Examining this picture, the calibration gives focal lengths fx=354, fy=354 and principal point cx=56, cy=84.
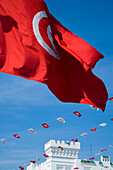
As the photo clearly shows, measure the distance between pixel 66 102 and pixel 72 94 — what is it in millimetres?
513

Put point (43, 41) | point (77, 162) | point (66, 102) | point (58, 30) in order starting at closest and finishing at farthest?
point (43, 41) < point (66, 102) < point (58, 30) < point (77, 162)

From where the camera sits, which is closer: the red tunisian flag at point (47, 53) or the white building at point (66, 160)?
the red tunisian flag at point (47, 53)

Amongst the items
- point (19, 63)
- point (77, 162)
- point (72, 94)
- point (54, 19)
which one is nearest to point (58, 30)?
point (54, 19)

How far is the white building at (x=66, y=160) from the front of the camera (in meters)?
41.6

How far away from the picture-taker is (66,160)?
4238 centimetres

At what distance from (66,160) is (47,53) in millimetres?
33440

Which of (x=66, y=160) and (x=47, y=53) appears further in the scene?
(x=66, y=160)

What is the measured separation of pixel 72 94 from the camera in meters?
11.7

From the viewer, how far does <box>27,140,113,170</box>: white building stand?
41594 millimetres

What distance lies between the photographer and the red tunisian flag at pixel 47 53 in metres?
9.73

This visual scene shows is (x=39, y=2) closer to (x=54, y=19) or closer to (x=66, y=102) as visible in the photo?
(x=54, y=19)

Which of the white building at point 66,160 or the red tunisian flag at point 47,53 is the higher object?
the white building at point 66,160

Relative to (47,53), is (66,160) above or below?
above

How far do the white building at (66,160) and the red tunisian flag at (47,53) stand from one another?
3018cm
